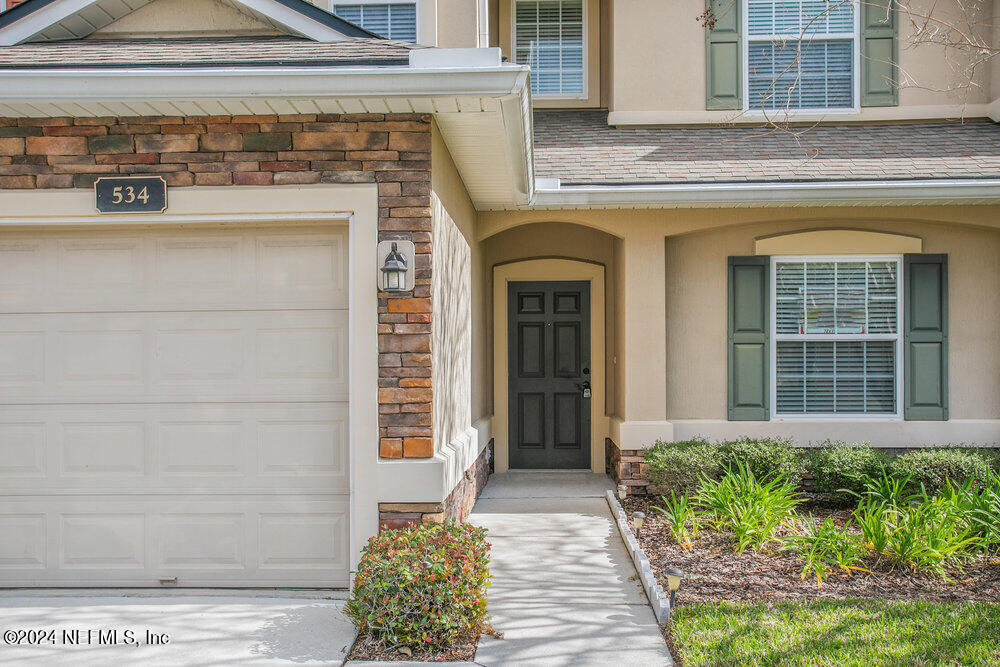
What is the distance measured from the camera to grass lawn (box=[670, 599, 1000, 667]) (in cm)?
396

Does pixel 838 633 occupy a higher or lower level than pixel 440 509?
lower

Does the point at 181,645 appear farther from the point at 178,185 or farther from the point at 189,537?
the point at 178,185

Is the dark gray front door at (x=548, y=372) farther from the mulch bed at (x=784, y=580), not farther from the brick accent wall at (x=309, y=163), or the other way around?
the brick accent wall at (x=309, y=163)

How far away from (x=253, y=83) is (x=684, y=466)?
481cm

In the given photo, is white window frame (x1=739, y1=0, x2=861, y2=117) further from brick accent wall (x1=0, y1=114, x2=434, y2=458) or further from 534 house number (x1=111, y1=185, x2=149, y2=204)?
534 house number (x1=111, y1=185, x2=149, y2=204)

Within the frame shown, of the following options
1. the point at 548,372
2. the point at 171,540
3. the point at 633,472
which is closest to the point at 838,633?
the point at 633,472

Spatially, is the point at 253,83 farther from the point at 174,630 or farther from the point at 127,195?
the point at 174,630

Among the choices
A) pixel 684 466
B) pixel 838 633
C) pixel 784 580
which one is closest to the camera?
pixel 838 633

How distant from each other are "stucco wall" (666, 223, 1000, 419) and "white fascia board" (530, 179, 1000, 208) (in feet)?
2.18

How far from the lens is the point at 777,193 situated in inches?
287

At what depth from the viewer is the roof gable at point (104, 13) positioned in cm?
511

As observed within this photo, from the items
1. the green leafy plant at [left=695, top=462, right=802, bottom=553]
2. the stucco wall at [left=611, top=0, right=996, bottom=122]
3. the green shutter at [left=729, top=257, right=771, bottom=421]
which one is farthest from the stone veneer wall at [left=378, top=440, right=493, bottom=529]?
the stucco wall at [left=611, top=0, right=996, bottom=122]

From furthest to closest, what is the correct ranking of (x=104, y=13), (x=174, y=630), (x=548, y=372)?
1. (x=548, y=372)
2. (x=104, y=13)
3. (x=174, y=630)

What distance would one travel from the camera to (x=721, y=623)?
4414 millimetres
